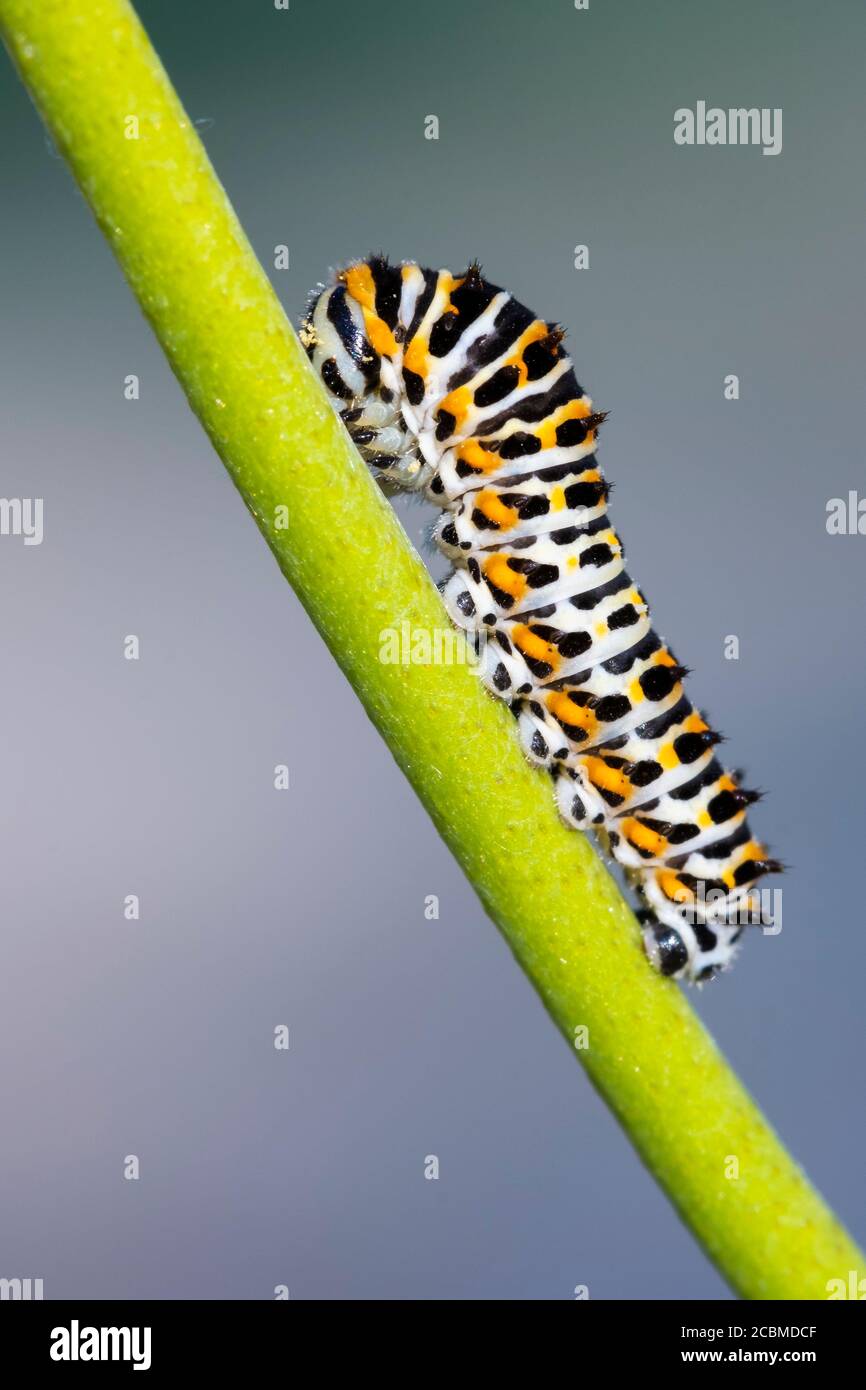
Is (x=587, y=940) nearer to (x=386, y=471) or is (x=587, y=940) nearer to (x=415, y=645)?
(x=415, y=645)

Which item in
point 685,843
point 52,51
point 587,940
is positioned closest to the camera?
point 52,51

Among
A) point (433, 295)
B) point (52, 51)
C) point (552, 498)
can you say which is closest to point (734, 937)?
point (552, 498)

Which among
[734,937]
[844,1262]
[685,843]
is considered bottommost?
[844,1262]

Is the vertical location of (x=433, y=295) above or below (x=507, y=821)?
above

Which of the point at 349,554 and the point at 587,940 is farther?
the point at 587,940

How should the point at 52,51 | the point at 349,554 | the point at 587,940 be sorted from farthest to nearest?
the point at 587,940, the point at 349,554, the point at 52,51

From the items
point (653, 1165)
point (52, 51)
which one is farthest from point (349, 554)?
point (653, 1165)
